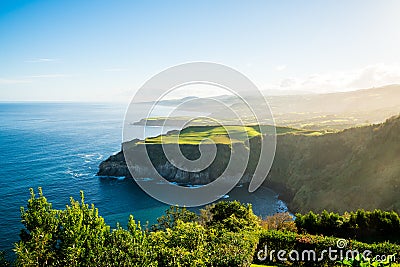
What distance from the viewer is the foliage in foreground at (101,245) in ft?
37.9

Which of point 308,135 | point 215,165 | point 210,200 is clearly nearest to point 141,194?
point 210,200

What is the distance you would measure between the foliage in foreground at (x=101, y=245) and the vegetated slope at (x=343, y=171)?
114 ft

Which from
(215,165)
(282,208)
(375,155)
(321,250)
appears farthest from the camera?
(215,165)

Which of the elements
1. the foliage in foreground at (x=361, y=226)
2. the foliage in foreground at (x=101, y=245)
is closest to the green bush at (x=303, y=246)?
the foliage in foreground at (x=101, y=245)

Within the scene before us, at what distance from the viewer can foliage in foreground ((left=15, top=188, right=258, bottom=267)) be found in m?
11.6

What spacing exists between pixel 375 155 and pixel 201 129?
2401 inches

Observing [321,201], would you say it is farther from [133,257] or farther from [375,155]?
[133,257]

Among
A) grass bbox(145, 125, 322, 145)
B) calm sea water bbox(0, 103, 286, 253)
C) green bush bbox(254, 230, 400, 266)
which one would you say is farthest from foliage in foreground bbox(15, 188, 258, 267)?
grass bbox(145, 125, 322, 145)

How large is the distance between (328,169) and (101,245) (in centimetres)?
5650

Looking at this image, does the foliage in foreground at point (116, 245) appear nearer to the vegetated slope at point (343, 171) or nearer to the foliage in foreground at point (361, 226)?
the foliage in foreground at point (361, 226)

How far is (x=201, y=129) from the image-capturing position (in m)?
103

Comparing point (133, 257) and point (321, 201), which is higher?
A: point (133, 257)

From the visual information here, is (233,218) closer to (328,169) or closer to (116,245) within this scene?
(116,245)

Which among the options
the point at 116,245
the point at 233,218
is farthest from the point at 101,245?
the point at 233,218
